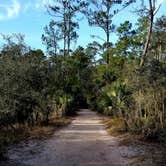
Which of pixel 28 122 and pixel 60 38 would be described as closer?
pixel 28 122

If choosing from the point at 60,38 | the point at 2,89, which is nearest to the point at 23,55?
the point at 2,89

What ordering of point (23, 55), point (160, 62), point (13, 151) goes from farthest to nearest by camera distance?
point (23, 55) → point (160, 62) → point (13, 151)

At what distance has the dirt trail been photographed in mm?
9949

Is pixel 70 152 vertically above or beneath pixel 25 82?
beneath

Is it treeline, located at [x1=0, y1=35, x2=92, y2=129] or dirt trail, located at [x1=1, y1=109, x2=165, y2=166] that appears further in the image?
treeline, located at [x1=0, y1=35, x2=92, y2=129]

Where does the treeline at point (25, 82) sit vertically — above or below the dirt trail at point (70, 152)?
above

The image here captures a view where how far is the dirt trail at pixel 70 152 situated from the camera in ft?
32.6

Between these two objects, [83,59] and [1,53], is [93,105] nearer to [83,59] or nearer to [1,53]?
[83,59]

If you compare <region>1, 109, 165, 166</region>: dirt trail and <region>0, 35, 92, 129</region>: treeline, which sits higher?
<region>0, 35, 92, 129</region>: treeline

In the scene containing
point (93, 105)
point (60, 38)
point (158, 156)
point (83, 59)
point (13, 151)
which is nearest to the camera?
point (158, 156)

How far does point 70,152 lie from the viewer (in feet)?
37.8

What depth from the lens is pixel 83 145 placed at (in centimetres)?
1305

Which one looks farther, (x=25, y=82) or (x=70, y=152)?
(x=25, y=82)

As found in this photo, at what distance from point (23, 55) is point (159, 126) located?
8.22 meters
